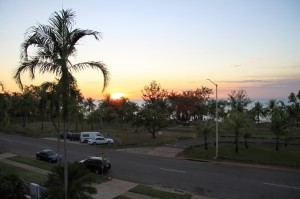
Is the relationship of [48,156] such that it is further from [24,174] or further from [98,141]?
[98,141]

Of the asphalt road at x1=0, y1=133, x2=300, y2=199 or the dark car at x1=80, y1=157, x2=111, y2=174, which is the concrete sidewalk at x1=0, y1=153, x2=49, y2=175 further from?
the asphalt road at x1=0, y1=133, x2=300, y2=199

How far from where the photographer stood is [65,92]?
505 inches

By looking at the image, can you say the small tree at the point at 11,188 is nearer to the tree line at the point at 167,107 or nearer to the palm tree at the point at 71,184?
the palm tree at the point at 71,184

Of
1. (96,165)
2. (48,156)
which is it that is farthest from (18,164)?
(96,165)

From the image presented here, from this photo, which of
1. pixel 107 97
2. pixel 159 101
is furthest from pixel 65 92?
pixel 107 97

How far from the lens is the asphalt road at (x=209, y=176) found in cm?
2316

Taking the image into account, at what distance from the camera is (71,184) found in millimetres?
14070

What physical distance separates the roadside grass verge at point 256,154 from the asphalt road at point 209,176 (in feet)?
8.53

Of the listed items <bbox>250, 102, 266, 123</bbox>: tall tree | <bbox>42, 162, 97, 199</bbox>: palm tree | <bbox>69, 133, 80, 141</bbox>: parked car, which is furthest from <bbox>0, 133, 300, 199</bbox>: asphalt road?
<bbox>250, 102, 266, 123</bbox>: tall tree

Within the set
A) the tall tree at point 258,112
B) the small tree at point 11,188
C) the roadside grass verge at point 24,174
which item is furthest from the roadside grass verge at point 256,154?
the tall tree at point 258,112

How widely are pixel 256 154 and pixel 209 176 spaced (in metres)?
11.6

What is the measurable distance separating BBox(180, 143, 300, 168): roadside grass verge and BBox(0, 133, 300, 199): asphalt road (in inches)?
102

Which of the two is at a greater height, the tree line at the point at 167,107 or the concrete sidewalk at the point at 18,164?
the tree line at the point at 167,107

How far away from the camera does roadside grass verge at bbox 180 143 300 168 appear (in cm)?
3397
